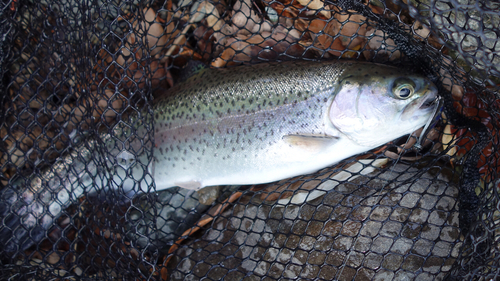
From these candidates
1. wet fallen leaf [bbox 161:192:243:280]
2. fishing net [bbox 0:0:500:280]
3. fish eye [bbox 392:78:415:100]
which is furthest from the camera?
wet fallen leaf [bbox 161:192:243:280]

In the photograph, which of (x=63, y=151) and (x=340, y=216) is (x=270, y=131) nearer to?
(x=340, y=216)

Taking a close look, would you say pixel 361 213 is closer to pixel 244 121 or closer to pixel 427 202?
pixel 427 202

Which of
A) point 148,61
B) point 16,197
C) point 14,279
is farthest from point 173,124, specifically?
point 14,279

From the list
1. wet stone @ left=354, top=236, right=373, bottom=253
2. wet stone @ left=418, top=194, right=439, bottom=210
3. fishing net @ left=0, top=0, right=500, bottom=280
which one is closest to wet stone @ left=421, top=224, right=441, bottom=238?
fishing net @ left=0, top=0, right=500, bottom=280

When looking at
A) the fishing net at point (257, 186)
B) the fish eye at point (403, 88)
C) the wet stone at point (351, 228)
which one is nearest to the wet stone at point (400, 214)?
the fishing net at point (257, 186)

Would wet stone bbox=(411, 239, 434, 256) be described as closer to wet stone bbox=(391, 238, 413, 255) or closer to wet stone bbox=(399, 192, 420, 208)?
wet stone bbox=(391, 238, 413, 255)

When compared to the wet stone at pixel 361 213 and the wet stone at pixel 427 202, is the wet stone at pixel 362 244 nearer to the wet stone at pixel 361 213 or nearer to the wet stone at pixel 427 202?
the wet stone at pixel 361 213
